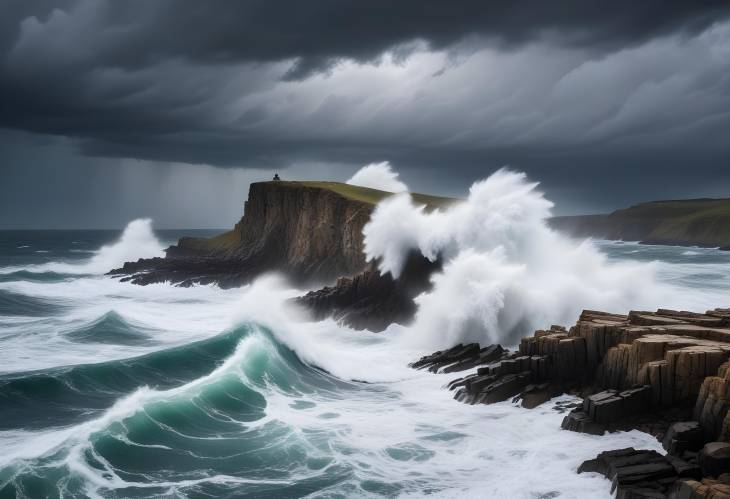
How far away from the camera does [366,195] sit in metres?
44.5

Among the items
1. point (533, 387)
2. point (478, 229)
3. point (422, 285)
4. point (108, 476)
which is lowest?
point (108, 476)

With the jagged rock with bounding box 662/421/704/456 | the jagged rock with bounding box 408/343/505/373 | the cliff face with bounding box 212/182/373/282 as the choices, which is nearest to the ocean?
the jagged rock with bounding box 408/343/505/373

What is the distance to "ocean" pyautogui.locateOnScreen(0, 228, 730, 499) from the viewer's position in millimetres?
10469

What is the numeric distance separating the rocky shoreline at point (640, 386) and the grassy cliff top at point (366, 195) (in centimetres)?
2284

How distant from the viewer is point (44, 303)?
120 feet

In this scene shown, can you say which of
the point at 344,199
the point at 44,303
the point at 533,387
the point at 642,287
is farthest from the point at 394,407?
the point at 44,303

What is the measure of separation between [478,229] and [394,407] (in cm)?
1519

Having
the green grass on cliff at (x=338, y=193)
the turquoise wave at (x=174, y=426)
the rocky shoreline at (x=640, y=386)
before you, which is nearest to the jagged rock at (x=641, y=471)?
the rocky shoreline at (x=640, y=386)

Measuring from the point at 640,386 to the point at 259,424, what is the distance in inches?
343

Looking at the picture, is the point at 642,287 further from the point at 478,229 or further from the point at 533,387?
the point at 533,387

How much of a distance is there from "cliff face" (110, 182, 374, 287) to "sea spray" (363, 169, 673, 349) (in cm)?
587

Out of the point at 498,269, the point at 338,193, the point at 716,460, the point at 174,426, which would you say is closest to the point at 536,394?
the point at 716,460

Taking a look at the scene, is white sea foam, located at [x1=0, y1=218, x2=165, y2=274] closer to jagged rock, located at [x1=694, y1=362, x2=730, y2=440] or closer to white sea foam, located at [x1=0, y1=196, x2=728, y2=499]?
white sea foam, located at [x1=0, y1=196, x2=728, y2=499]

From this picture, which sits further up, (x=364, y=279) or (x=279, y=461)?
(x=364, y=279)
